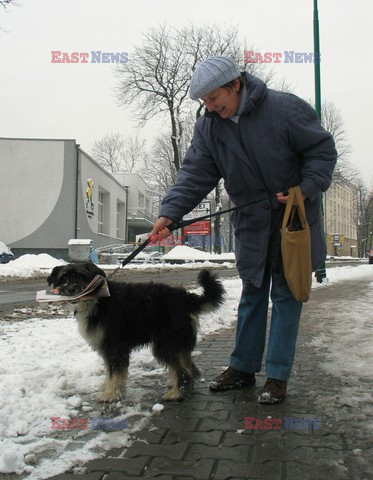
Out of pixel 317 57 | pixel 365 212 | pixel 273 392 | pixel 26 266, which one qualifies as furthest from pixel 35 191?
pixel 365 212

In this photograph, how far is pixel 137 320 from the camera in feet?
A: 11.7

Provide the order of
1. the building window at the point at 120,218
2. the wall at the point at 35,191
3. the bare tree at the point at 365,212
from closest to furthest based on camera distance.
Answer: the wall at the point at 35,191
the building window at the point at 120,218
the bare tree at the point at 365,212

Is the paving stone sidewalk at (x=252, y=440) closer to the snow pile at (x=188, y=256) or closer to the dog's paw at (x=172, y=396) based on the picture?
the dog's paw at (x=172, y=396)

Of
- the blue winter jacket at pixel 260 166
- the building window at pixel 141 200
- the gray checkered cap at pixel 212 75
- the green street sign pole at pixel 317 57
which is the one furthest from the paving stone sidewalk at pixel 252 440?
the building window at pixel 141 200

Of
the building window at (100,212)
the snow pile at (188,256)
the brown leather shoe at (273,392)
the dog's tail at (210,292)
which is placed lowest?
the brown leather shoe at (273,392)

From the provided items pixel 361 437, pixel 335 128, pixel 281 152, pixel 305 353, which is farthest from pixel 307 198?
pixel 335 128

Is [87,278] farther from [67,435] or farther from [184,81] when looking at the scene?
[184,81]

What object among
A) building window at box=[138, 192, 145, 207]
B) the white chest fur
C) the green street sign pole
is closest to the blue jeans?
the white chest fur

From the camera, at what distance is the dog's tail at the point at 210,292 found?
12.1ft

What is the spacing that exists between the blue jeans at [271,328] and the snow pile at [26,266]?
1530 cm

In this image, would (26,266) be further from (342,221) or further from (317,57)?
(342,221)

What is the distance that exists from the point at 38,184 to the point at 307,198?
104 ft

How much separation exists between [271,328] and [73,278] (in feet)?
4.98

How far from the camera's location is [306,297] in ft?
10.9
